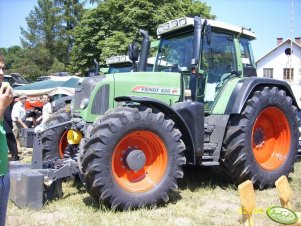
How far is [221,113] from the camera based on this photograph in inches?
241

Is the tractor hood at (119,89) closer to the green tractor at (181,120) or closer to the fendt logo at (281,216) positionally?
the green tractor at (181,120)

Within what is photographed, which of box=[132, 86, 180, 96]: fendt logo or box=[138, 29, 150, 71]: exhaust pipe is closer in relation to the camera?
box=[132, 86, 180, 96]: fendt logo

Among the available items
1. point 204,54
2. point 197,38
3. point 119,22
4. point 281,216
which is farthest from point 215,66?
point 119,22

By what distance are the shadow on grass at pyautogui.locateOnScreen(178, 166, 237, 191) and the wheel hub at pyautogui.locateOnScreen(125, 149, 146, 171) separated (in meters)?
1.36

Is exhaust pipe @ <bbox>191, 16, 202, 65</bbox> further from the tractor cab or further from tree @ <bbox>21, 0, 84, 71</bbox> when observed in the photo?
tree @ <bbox>21, 0, 84, 71</bbox>

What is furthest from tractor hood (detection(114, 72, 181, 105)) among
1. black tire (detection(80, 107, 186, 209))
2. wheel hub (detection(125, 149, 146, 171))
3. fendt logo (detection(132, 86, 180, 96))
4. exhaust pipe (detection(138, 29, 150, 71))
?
exhaust pipe (detection(138, 29, 150, 71))

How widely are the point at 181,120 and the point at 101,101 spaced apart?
114cm

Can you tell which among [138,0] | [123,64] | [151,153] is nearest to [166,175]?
[151,153]

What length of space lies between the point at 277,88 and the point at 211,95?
1.14m

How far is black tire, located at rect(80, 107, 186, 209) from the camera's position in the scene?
4.71 meters

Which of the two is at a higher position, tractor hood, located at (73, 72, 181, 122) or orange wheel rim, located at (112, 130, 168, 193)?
tractor hood, located at (73, 72, 181, 122)

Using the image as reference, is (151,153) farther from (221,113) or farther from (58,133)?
(58,133)

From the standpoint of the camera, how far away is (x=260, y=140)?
6.52 meters

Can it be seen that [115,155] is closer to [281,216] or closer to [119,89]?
[119,89]
